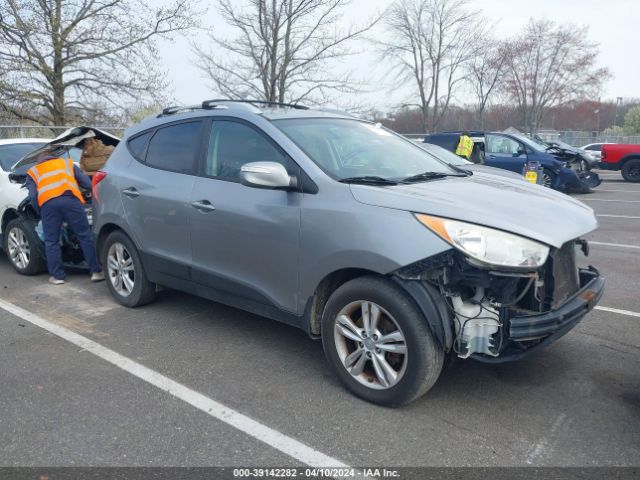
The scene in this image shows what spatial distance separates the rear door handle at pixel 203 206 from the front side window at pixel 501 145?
12221mm

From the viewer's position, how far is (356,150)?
3996 millimetres

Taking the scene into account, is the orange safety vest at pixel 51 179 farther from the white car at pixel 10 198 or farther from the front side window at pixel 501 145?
the front side window at pixel 501 145

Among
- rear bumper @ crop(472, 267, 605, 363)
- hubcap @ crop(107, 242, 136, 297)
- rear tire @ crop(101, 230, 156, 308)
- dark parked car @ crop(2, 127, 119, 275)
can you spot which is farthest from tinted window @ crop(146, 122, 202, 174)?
rear bumper @ crop(472, 267, 605, 363)

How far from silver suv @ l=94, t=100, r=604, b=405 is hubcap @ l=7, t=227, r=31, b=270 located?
2555mm

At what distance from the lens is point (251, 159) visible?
12.8ft

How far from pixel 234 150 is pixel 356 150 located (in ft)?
2.99

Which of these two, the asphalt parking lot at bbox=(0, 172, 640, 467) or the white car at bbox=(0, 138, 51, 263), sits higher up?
the white car at bbox=(0, 138, 51, 263)

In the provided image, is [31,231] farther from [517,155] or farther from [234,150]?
[517,155]

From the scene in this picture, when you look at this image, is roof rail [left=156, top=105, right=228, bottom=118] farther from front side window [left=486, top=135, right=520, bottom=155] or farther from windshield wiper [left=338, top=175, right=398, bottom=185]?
front side window [left=486, top=135, right=520, bottom=155]

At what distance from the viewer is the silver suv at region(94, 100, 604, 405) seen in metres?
2.93

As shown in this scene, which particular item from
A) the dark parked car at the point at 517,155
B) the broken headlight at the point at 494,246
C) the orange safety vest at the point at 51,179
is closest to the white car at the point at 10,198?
the orange safety vest at the point at 51,179

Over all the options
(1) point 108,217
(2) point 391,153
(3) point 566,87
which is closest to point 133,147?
(1) point 108,217

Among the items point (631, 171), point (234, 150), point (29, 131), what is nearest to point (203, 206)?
point (234, 150)

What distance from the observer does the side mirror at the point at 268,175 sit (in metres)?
3.40
